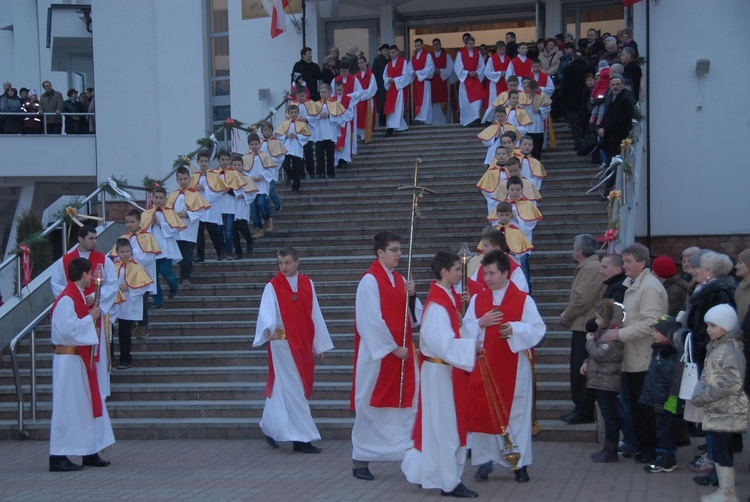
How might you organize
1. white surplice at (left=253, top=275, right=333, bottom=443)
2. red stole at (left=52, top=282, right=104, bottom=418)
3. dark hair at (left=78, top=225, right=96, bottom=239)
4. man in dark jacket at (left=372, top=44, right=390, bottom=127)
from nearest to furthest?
1. red stole at (left=52, top=282, right=104, bottom=418)
2. white surplice at (left=253, top=275, right=333, bottom=443)
3. dark hair at (left=78, top=225, right=96, bottom=239)
4. man in dark jacket at (left=372, top=44, right=390, bottom=127)

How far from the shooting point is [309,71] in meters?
18.3

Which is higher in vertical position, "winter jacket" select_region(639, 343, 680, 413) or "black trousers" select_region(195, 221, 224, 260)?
"black trousers" select_region(195, 221, 224, 260)

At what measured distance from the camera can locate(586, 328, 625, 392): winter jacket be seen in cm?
860

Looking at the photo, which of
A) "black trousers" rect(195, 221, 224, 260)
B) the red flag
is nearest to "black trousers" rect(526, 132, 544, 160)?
→ "black trousers" rect(195, 221, 224, 260)

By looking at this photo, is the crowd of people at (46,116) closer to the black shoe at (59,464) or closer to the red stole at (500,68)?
the red stole at (500,68)

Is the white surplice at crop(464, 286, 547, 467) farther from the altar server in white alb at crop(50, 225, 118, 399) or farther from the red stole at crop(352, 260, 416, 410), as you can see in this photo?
the altar server in white alb at crop(50, 225, 118, 399)

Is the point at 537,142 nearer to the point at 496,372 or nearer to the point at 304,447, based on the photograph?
the point at 304,447

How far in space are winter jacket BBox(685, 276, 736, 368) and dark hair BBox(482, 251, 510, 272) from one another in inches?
58.1

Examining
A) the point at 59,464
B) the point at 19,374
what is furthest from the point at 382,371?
the point at 19,374

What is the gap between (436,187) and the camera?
51.8 ft

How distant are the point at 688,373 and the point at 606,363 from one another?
106 centimetres

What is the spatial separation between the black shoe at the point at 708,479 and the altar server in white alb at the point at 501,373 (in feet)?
4.41

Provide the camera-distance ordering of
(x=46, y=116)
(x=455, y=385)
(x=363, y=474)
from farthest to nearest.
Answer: (x=46, y=116) < (x=363, y=474) < (x=455, y=385)

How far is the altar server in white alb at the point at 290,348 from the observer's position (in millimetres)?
9641
